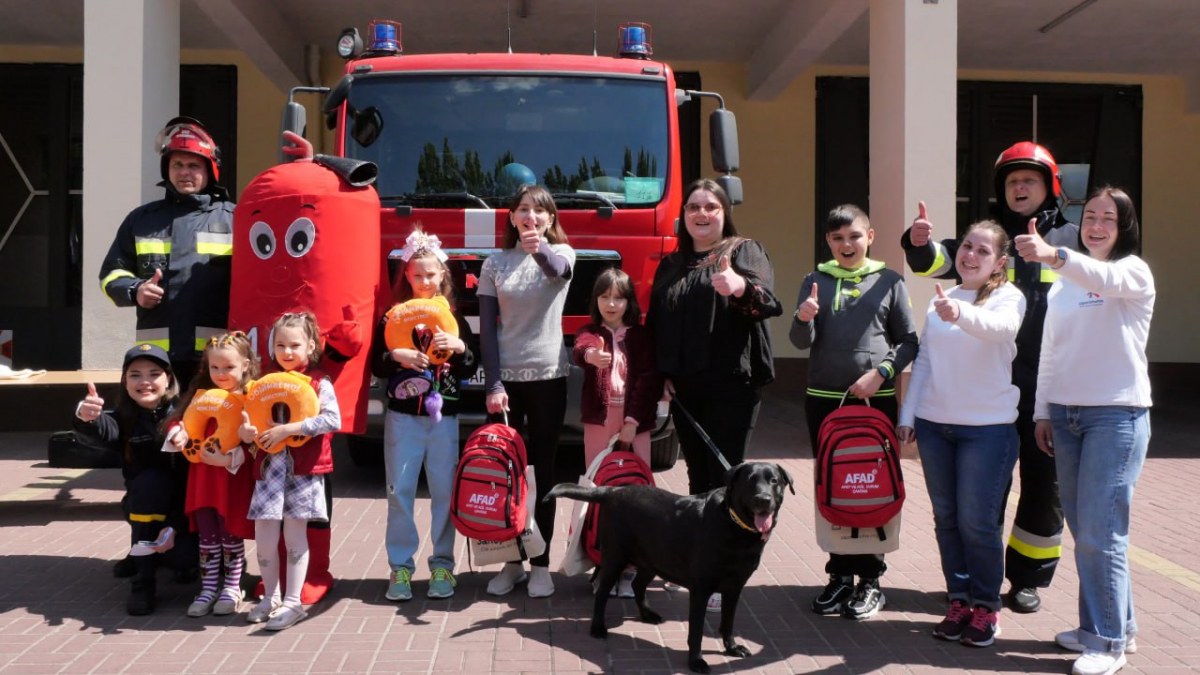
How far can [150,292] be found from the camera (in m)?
4.68

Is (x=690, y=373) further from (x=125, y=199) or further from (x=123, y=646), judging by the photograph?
(x=125, y=199)

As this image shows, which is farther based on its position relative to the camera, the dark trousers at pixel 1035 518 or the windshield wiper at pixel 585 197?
the windshield wiper at pixel 585 197

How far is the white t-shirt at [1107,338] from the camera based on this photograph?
12.0ft

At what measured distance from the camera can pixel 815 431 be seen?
179 inches

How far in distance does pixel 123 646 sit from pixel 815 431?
302 cm

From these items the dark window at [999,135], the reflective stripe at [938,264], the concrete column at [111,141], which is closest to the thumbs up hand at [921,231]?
the reflective stripe at [938,264]

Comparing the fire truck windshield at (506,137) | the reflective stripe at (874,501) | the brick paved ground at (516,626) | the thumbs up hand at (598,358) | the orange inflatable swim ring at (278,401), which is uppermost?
the fire truck windshield at (506,137)

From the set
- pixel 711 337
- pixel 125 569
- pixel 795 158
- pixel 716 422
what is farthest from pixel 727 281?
pixel 795 158

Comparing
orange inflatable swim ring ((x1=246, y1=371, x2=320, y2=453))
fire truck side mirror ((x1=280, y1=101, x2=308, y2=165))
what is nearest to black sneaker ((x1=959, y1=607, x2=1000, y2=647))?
orange inflatable swim ring ((x1=246, y1=371, x2=320, y2=453))

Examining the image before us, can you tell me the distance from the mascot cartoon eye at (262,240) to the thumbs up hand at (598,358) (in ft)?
4.84

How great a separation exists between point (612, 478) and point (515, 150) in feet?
8.83

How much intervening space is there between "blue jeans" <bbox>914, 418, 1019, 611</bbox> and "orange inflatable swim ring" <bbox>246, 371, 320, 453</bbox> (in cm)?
264

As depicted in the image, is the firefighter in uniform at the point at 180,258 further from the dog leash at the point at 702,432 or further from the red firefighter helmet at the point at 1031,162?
the red firefighter helmet at the point at 1031,162

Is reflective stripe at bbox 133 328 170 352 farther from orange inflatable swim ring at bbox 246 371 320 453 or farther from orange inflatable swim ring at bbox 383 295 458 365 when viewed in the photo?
orange inflatable swim ring at bbox 383 295 458 365
